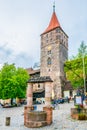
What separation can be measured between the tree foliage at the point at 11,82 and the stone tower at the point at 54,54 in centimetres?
1315

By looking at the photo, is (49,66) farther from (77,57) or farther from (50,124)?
(50,124)

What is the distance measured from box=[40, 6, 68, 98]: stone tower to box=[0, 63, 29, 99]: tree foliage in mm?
13146

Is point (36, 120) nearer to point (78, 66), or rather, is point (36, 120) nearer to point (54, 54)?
point (78, 66)

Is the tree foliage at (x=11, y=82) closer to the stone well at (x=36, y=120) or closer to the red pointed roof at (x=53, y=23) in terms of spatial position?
the red pointed roof at (x=53, y=23)

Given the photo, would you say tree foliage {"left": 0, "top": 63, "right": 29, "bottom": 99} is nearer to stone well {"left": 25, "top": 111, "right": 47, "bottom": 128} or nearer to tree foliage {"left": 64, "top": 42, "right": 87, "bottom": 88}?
tree foliage {"left": 64, "top": 42, "right": 87, "bottom": 88}

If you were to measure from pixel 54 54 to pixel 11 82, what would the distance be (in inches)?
848

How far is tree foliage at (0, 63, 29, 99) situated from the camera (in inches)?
1801

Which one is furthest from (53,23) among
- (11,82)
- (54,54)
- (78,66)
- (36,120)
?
(36,120)

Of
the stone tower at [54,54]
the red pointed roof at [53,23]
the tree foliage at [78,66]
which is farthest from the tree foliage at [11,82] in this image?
the red pointed roof at [53,23]

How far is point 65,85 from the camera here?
63188 mm

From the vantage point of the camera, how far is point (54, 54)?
212 ft

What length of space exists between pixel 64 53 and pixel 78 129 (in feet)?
167

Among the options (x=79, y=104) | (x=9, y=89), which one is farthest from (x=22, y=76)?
(x=79, y=104)

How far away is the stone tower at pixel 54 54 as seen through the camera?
61925mm
